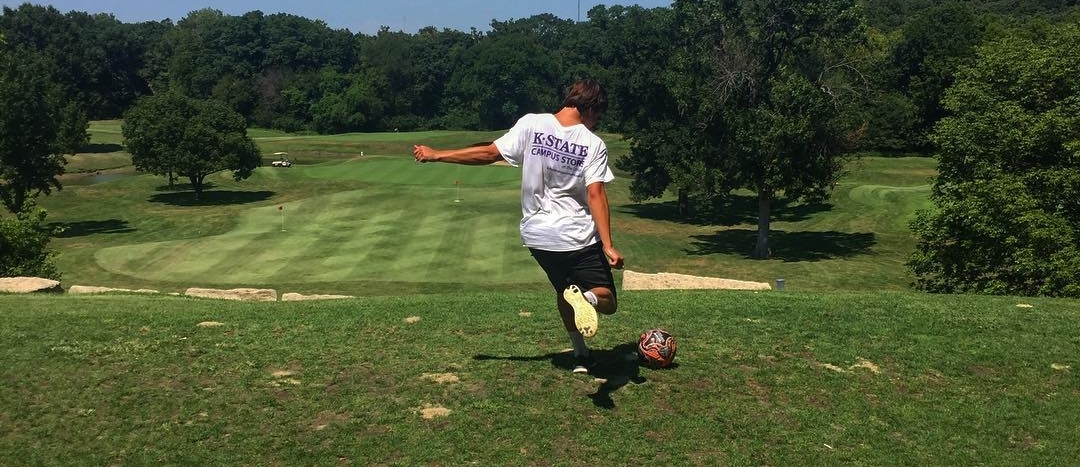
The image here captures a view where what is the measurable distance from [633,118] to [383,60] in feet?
336

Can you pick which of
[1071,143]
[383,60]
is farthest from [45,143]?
[383,60]

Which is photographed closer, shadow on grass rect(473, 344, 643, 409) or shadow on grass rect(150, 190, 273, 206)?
shadow on grass rect(473, 344, 643, 409)

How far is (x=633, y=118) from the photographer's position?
57000 mm

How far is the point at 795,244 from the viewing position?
4528 cm

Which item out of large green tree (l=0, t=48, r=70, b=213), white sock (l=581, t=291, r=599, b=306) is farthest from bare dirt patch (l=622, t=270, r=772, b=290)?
large green tree (l=0, t=48, r=70, b=213)

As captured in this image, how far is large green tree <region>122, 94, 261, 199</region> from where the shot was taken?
62.8m

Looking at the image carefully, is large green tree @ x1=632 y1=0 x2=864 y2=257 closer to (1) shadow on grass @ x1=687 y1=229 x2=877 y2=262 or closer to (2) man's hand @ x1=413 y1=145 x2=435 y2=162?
(1) shadow on grass @ x1=687 y1=229 x2=877 y2=262

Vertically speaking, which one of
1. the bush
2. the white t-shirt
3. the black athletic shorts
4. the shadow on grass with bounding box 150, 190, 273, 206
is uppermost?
the white t-shirt

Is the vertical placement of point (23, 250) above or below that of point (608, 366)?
below

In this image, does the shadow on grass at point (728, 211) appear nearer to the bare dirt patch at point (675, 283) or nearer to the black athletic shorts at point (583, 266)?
the bare dirt patch at point (675, 283)

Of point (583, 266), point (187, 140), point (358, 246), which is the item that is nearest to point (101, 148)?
point (187, 140)

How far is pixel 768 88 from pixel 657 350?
33968mm

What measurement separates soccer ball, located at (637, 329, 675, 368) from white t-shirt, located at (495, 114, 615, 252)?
176cm

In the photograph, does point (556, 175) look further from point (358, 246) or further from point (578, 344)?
point (358, 246)
